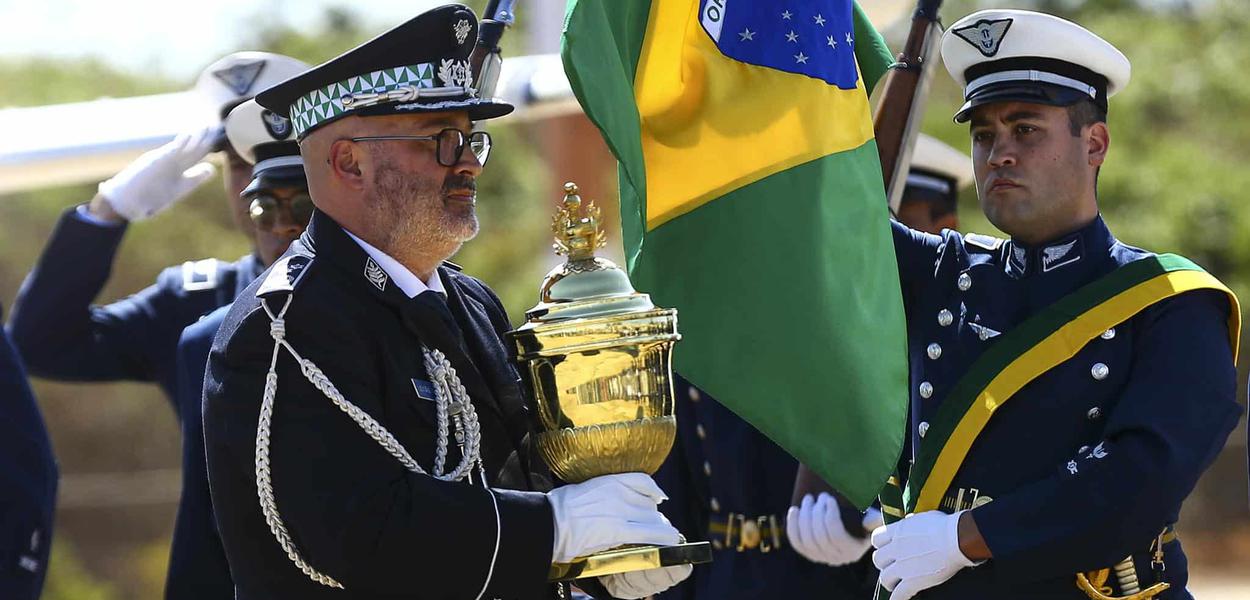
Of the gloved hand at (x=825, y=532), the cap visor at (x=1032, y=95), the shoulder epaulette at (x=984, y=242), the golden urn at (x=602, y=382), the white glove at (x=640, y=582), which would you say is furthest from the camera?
the gloved hand at (x=825, y=532)

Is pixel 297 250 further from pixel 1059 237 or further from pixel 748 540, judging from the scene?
pixel 748 540

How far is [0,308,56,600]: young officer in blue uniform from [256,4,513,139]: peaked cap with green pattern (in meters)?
1.64

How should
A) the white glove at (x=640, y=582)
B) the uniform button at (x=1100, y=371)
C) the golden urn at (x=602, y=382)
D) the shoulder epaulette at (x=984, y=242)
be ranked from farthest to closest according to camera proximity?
the shoulder epaulette at (x=984, y=242) < the uniform button at (x=1100, y=371) < the white glove at (x=640, y=582) < the golden urn at (x=602, y=382)

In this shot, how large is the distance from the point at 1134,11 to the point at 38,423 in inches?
551

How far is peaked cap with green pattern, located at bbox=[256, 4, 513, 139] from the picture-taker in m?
3.32

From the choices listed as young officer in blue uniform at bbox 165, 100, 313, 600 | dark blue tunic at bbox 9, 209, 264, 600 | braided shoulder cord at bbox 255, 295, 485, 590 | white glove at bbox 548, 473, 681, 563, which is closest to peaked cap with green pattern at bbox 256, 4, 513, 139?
braided shoulder cord at bbox 255, 295, 485, 590

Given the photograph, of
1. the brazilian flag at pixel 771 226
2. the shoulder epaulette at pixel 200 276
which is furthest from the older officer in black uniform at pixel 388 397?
the shoulder epaulette at pixel 200 276

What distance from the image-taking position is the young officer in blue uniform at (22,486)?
4.48 metres

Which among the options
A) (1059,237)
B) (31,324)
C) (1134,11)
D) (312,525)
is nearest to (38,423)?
(31,324)

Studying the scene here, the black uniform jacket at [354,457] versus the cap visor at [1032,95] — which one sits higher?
the cap visor at [1032,95]

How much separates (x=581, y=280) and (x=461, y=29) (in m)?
0.57

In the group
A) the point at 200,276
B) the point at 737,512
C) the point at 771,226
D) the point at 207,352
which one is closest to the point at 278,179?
the point at 207,352

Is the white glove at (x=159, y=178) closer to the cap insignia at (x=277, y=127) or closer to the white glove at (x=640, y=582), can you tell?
the cap insignia at (x=277, y=127)

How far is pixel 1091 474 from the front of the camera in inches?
143
